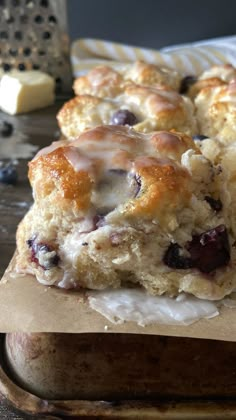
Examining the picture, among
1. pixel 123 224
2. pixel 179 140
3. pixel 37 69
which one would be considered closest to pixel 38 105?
pixel 37 69

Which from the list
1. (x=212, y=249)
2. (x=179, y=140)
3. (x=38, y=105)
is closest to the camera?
(x=212, y=249)

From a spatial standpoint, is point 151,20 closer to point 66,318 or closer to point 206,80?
point 206,80

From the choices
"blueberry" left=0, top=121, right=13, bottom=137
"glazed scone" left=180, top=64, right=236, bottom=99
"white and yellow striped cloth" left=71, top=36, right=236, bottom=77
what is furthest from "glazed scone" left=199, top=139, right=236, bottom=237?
"white and yellow striped cloth" left=71, top=36, right=236, bottom=77

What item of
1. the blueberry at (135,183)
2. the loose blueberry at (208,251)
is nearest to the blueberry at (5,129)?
the blueberry at (135,183)

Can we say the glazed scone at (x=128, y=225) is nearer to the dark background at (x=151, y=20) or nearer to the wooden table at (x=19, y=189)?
the wooden table at (x=19, y=189)

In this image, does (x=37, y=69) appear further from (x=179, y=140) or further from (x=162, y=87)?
(x=179, y=140)

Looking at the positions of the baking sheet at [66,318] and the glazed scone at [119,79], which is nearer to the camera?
the baking sheet at [66,318]
